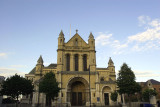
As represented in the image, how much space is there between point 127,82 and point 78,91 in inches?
582

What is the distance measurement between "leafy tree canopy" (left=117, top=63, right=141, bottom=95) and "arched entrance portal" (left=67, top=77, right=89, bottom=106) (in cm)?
1002

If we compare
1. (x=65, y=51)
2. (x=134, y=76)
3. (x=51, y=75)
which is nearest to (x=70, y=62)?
(x=65, y=51)

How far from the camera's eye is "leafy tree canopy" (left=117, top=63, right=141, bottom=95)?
30.5 m

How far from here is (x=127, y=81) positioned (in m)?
30.8

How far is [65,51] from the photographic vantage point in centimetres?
4278

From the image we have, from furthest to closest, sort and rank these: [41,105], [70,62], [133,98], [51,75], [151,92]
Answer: [133,98] < [70,62] < [41,105] < [51,75] < [151,92]

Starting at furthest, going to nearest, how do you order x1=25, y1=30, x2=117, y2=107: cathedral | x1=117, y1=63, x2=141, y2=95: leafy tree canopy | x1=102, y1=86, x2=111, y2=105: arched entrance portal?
x1=102, y1=86, x2=111, y2=105: arched entrance portal
x1=25, y1=30, x2=117, y2=107: cathedral
x1=117, y1=63, x2=141, y2=95: leafy tree canopy

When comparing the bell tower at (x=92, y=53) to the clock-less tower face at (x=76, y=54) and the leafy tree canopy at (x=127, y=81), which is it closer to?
the clock-less tower face at (x=76, y=54)

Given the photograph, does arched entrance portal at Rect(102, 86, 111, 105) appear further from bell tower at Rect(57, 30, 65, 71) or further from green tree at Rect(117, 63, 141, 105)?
bell tower at Rect(57, 30, 65, 71)

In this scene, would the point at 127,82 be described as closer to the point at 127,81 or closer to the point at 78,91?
the point at 127,81

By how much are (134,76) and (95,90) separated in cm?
1102

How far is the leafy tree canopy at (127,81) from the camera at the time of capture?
3048cm

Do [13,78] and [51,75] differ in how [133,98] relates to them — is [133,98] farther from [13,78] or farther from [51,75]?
[13,78]

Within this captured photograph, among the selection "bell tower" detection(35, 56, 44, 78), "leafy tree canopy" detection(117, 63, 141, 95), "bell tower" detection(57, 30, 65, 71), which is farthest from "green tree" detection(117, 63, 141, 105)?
"bell tower" detection(35, 56, 44, 78)
